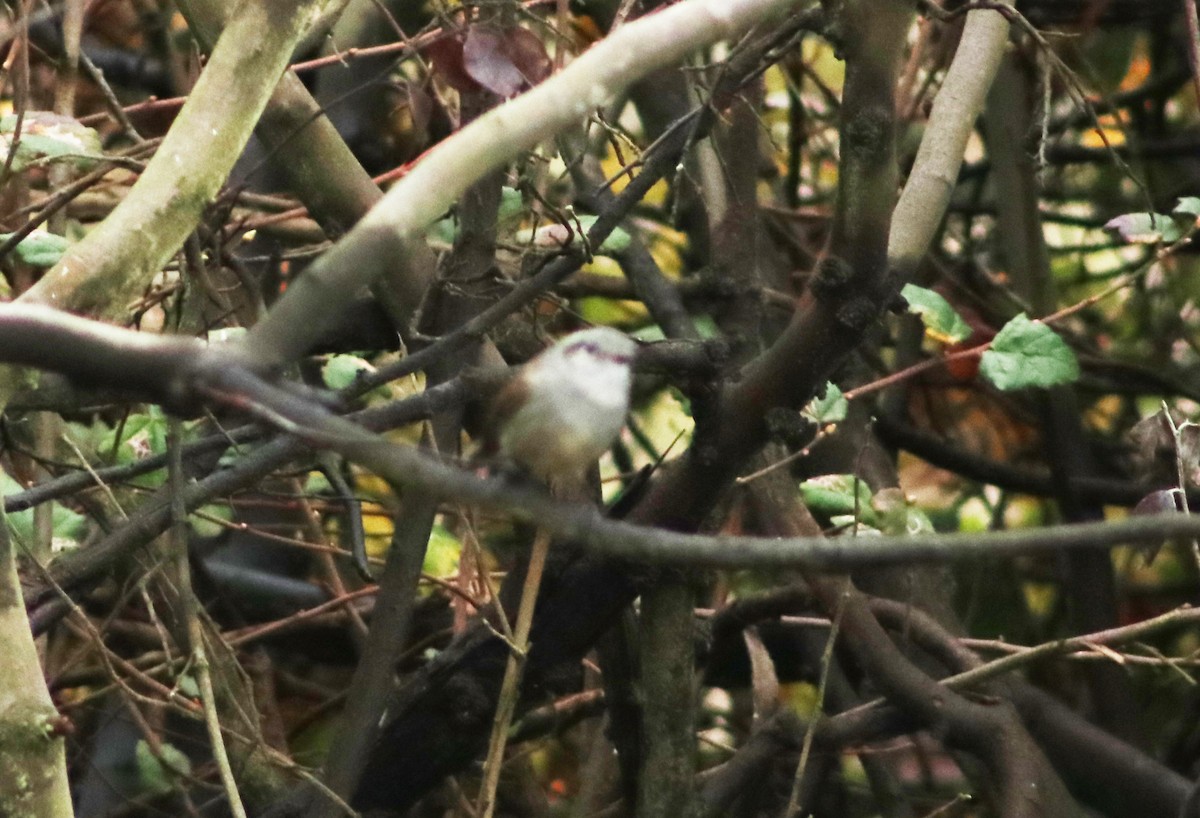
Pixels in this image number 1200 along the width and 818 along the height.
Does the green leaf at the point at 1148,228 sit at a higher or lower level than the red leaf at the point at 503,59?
lower

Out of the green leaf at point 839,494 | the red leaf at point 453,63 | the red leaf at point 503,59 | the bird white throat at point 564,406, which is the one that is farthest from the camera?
the green leaf at point 839,494

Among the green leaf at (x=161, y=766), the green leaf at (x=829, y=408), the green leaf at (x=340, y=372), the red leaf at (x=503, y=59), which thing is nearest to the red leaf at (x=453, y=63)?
the red leaf at (x=503, y=59)

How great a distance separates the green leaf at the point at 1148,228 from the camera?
2035 mm

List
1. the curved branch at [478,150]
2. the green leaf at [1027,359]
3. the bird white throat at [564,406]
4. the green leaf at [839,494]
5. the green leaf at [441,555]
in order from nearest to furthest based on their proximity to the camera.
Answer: the curved branch at [478,150]
the bird white throat at [564,406]
the green leaf at [1027,359]
the green leaf at [839,494]
the green leaf at [441,555]

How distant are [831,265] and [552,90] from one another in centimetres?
44

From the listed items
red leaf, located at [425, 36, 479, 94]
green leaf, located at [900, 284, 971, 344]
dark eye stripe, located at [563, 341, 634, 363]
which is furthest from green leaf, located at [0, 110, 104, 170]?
green leaf, located at [900, 284, 971, 344]

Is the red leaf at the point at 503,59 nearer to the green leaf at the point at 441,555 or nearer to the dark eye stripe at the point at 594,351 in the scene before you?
the dark eye stripe at the point at 594,351

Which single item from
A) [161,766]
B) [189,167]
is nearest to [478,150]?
[189,167]

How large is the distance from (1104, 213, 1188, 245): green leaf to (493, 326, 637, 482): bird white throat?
907 millimetres

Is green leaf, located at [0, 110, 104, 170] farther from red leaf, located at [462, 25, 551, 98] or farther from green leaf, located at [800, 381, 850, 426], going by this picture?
green leaf, located at [800, 381, 850, 426]

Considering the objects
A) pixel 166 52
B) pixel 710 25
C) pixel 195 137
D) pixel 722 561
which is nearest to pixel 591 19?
pixel 166 52

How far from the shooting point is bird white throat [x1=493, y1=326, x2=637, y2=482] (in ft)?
4.64

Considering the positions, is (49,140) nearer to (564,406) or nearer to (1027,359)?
(564,406)

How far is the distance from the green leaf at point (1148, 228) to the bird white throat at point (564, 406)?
91cm
